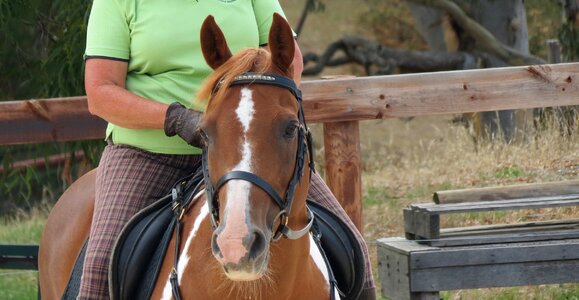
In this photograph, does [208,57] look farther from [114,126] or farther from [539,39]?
[539,39]

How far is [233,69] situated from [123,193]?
0.95 m

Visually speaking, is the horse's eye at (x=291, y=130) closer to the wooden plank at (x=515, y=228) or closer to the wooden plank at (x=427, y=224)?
the wooden plank at (x=427, y=224)

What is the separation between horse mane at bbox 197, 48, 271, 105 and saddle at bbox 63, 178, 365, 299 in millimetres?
593

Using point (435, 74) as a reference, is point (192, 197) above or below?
below

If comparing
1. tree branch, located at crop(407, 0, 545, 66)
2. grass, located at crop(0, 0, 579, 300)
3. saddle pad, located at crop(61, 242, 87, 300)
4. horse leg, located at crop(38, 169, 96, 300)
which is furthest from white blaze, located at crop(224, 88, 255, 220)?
tree branch, located at crop(407, 0, 545, 66)

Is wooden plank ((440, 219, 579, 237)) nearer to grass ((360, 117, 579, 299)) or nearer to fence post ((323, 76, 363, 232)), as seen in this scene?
fence post ((323, 76, 363, 232))

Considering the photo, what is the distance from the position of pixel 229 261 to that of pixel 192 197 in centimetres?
83

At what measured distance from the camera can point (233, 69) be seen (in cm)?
318

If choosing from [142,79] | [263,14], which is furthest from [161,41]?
[263,14]

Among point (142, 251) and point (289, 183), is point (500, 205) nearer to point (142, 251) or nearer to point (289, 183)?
point (142, 251)

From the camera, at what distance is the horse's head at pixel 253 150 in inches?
114

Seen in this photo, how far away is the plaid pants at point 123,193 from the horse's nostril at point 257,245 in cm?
108

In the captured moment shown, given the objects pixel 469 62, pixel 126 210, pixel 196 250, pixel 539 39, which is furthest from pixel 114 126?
pixel 539 39

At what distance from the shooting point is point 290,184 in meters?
3.09
